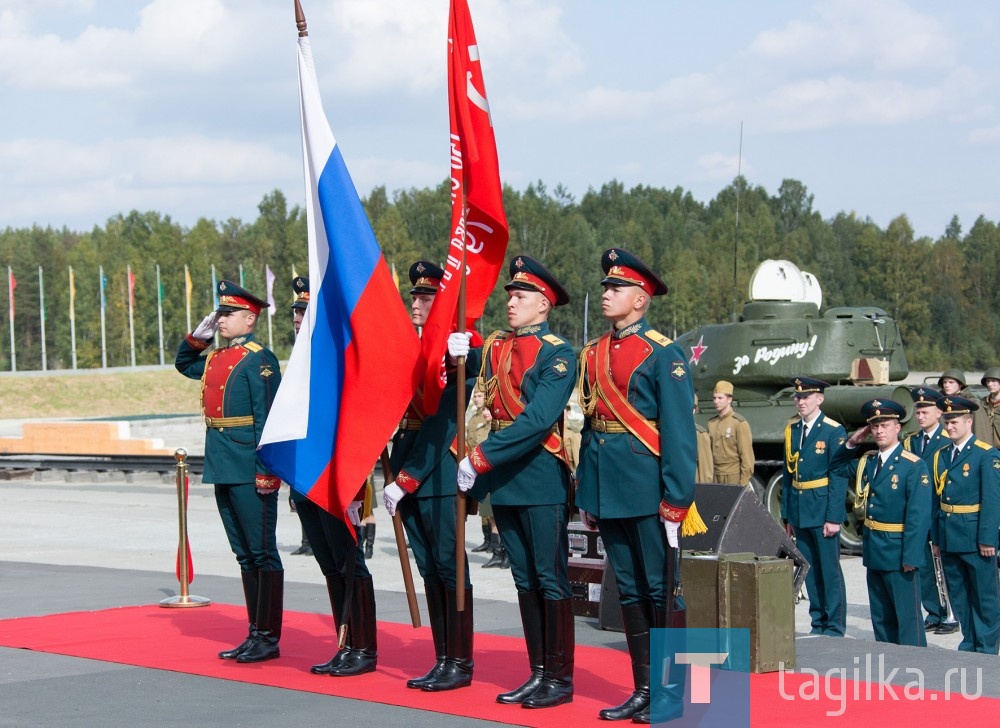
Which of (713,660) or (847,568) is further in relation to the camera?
(847,568)

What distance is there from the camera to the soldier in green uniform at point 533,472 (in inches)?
257

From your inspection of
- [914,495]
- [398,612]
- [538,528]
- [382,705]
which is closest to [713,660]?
[538,528]

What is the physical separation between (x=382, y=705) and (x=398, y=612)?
12.0ft

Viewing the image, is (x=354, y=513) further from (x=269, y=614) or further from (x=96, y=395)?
(x=96, y=395)

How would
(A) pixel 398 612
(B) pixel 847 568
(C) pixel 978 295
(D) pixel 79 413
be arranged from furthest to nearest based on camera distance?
(C) pixel 978 295 → (D) pixel 79 413 → (B) pixel 847 568 → (A) pixel 398 612

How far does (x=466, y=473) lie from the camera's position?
21.2 ft

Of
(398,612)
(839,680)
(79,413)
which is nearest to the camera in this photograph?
(839,680)

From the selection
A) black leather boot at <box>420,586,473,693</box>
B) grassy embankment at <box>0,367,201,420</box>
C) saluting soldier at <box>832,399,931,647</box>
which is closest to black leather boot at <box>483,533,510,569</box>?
saluting soldier at <box>832,399,931,647</box>

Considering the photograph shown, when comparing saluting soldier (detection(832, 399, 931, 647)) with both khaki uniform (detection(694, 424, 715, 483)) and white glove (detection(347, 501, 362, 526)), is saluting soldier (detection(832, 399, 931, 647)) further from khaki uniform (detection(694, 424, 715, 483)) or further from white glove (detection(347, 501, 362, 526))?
khaki uniform (detection(694, 424, 715, 483))

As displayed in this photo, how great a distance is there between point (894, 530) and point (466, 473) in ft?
11.6

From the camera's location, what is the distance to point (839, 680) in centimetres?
709

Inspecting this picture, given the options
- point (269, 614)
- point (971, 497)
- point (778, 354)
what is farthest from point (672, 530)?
point (778, 354)

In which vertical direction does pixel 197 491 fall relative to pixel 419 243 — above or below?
below

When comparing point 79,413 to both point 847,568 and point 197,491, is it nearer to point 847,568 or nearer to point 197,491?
point 197,491
